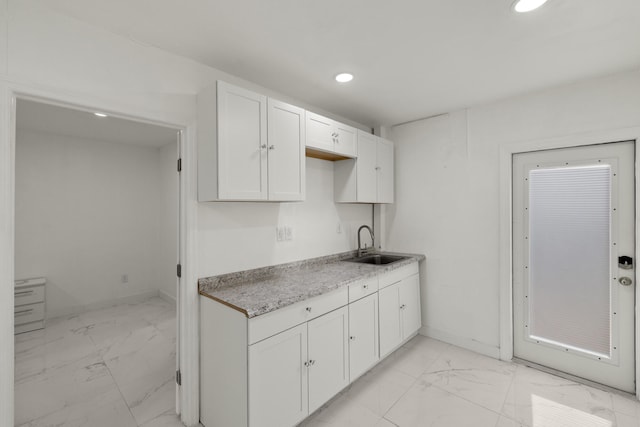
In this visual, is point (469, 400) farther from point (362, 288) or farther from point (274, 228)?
point (274, 228)

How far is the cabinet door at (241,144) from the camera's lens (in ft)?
5.92

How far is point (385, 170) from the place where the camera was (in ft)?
10.8

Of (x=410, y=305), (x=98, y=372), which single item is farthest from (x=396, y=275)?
(x=98, y=372)

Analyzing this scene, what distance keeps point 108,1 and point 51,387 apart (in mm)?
2915

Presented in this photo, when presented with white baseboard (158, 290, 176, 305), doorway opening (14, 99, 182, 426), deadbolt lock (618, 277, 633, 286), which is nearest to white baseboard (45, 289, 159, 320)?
doorway opening (14, 99, 182, 426)

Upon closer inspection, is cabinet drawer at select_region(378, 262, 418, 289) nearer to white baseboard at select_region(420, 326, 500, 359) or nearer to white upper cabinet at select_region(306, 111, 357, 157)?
white baseboard at select_region(420, 326, 500, 359)

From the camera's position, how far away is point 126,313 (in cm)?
407

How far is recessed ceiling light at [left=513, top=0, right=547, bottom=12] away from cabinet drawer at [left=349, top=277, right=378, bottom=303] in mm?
1975

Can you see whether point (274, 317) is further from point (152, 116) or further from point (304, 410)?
point (152, 116)

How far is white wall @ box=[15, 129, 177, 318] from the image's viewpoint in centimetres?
376

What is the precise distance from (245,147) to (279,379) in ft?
4.85

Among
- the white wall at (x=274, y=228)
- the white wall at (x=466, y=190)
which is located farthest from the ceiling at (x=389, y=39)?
the white wall at (x=274, y=228)

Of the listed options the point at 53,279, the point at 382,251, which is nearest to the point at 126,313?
the point at 53,279

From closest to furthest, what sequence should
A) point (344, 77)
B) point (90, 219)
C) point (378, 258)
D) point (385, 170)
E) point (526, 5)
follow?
point (526, 5), point (344, 77), point (385, 170), point (378, 258), point (90, 219)
